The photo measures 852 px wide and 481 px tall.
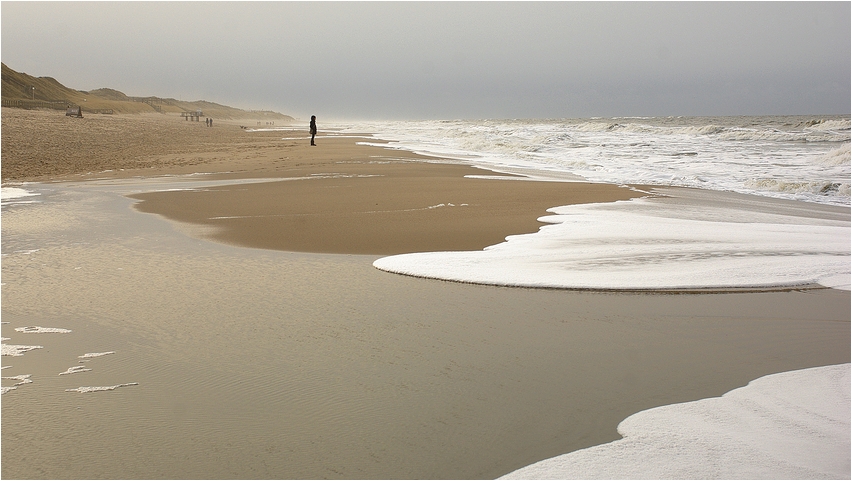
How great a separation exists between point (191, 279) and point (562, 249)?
3.33 m

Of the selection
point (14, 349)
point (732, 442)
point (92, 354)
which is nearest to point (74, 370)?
point (92, 354)

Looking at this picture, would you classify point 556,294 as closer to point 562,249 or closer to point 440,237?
point 562,249

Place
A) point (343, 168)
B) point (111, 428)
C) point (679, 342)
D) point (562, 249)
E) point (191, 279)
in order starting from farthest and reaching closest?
point (343, 168), point (562, 249), point (191, 279), point (679, 342), point (111, 428)

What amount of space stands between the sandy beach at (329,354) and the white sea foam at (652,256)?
0.91ft

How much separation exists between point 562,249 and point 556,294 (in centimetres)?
148

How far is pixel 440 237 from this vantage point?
6.83 metres

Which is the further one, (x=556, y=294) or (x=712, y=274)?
(x=712, y=274)

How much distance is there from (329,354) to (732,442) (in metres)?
1.99

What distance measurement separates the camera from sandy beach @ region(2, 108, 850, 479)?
2533mm

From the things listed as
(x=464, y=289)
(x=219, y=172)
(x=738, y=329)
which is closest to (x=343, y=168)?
(x=219, y=172)

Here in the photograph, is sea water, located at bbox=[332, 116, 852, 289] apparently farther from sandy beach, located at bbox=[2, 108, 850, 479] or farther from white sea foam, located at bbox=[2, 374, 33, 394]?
white sea foam, located at bbox=[2, 374, 33, 394]

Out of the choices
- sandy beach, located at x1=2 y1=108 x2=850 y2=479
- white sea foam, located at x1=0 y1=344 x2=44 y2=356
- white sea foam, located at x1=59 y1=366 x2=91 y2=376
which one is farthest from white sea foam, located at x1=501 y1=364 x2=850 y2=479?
white sea foam, located at x1=0 y1=344 x2=44 y2=356

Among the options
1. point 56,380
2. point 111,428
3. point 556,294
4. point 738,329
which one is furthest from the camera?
point 556,294

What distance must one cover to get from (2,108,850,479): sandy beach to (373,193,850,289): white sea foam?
0.28 meters
